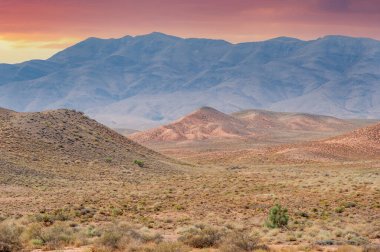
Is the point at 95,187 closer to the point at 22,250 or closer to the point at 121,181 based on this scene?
the point at 121,181

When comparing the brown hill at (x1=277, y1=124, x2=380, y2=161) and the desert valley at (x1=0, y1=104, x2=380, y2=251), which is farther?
the brown hill at (x1=277, y1=124, x2=380, y2=161)

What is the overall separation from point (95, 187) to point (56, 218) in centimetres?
2197

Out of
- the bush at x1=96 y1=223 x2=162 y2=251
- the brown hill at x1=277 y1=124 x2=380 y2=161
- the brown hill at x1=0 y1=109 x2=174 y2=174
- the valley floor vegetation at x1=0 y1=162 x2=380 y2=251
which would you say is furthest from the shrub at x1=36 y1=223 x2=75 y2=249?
the brown hill at x1=277 y1=124 x2=380 y2=161

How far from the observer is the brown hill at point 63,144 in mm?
72625

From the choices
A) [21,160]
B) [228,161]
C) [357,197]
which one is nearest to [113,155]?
[21,160]

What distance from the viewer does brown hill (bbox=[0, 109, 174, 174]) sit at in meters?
72.6

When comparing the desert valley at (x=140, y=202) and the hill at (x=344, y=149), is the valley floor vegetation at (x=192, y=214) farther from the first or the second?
the hill at (x=344, y=149)

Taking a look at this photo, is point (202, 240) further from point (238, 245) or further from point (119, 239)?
point (119, 239)

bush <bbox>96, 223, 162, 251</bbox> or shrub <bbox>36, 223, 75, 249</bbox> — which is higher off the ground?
bush <bbox>96, 223, 162, 251</bbox>

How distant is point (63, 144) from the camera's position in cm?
8331

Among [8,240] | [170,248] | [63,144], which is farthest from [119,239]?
[63,144]

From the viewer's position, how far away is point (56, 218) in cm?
3541

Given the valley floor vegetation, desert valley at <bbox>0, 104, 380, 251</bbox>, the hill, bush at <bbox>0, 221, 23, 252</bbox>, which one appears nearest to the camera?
bush at <bbox>0, 221, 23, 252</bbox>

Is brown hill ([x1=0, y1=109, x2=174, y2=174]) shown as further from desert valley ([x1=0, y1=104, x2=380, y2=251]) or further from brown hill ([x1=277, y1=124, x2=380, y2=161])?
brown hill ([x1=277, y1=124, x2=380, y2=161])
